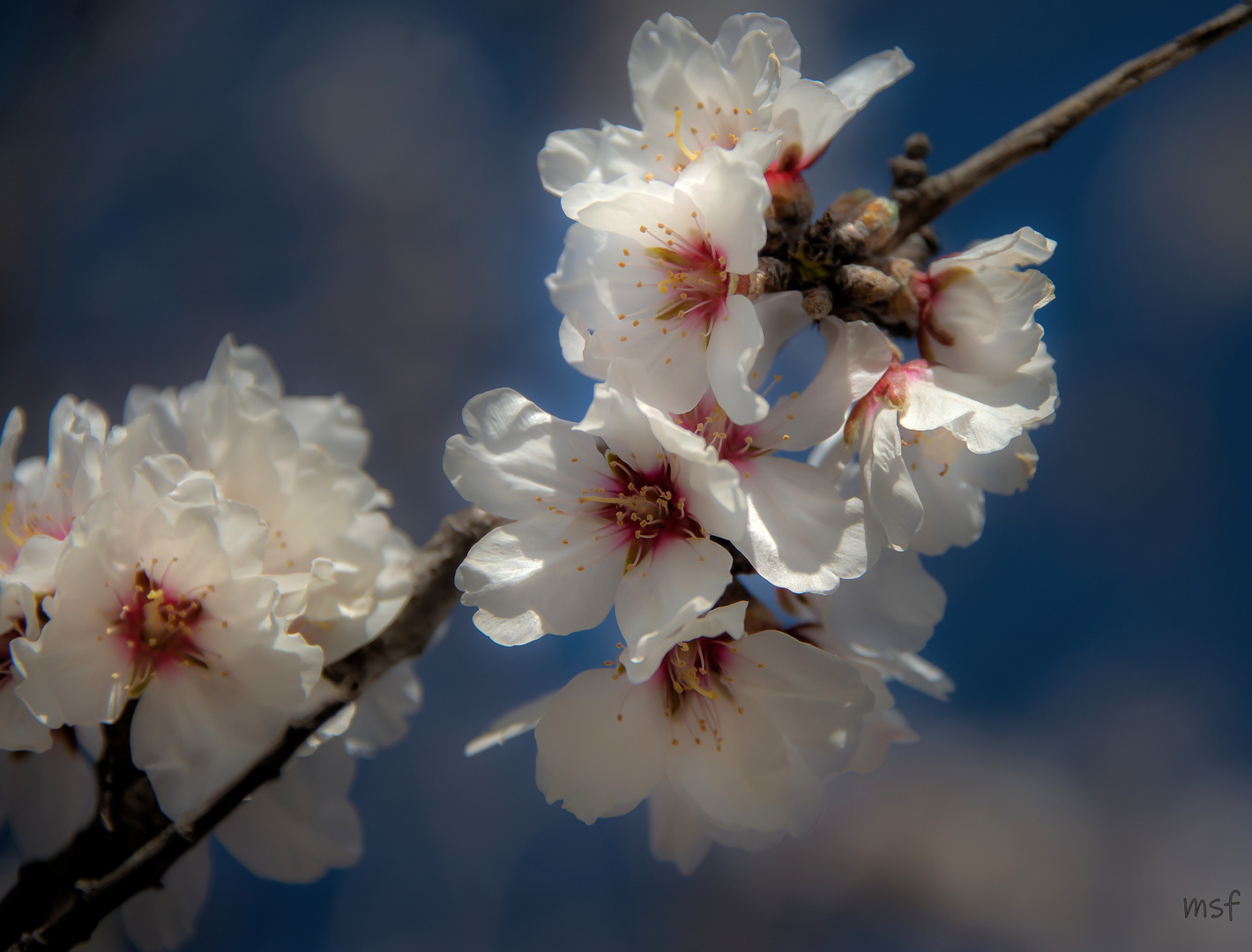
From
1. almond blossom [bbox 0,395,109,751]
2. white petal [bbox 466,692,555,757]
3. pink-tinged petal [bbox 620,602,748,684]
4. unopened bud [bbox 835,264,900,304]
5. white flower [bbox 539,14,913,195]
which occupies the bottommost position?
white petal [bbox 466,692,555,757]

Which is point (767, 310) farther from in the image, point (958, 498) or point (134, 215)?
point (134, 215)

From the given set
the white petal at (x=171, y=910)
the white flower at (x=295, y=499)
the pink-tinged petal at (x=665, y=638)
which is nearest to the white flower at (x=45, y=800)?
the white petal at (x=171, y=910)

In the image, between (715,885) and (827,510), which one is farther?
(715,885)

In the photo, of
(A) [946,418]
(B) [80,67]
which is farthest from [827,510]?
(B) [80,67]

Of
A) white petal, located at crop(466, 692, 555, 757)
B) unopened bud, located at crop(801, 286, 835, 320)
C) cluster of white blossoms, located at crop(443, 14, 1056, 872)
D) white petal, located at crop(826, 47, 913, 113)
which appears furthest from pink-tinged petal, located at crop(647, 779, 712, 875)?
white petal, located at crop(826, 47, 913, 113)

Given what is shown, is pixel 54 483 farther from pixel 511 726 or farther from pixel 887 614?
pixel 887 614

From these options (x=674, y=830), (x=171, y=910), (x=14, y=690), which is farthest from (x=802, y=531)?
(x=171, y=910)

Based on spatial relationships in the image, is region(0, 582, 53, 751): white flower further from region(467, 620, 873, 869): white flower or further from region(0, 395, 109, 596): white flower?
region(467, 620, 873, 869): white flower
